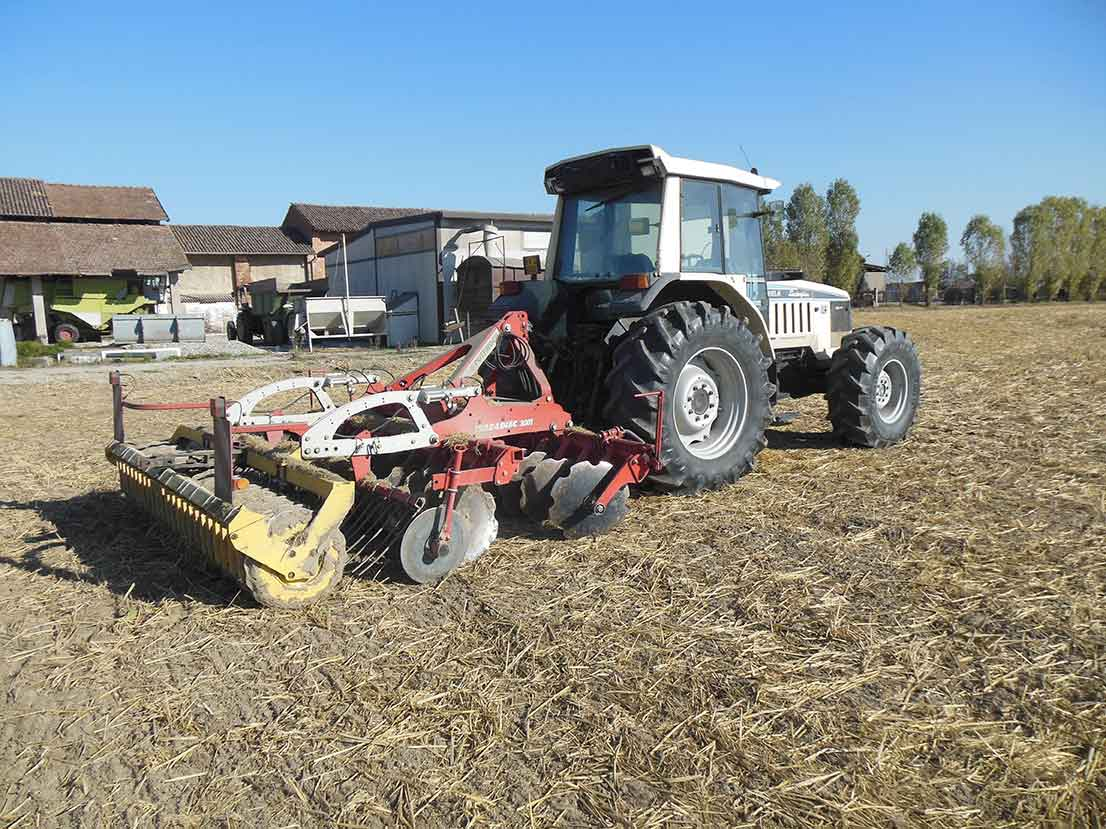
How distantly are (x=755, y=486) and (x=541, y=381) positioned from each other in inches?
71.6

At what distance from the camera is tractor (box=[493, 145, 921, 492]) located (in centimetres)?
510

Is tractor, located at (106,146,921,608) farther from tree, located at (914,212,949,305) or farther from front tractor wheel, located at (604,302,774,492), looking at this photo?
tree, located at (914,212,949,305)

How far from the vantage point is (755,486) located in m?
5.75

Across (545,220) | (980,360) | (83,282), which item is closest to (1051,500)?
(980,360)

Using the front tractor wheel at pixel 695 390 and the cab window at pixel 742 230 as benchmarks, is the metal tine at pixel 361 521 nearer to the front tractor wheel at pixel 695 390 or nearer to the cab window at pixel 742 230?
the front tractor wheel at pixel 695 390

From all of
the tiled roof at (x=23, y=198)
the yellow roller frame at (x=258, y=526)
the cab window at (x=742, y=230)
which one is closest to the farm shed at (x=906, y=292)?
the tiled roof at (x=23, y=198)

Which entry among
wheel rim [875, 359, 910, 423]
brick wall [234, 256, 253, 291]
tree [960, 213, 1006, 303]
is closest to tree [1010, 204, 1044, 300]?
tree [960, 213, 1006, 303]

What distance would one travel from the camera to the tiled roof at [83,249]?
25922mm

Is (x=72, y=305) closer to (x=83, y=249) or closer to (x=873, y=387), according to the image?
(x=83, y=249)

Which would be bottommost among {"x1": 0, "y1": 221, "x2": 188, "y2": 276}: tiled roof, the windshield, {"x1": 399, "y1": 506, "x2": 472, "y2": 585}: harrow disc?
{"x1": 399, "y1": 506, "x2": 472, "y2": 585}: harrow disc

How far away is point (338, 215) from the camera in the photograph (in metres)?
41.7

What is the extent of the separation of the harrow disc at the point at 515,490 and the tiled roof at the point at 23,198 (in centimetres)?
3200

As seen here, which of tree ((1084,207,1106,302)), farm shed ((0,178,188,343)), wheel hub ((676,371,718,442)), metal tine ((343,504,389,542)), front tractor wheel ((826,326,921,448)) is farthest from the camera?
tree ((1084,207,1106,302))

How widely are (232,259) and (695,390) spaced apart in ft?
127
